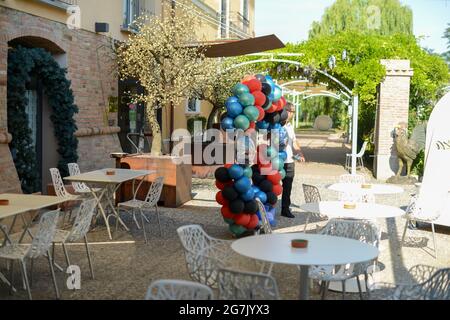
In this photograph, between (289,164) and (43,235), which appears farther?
(289,164)

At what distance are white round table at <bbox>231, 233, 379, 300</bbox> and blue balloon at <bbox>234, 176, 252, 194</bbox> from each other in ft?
9.13

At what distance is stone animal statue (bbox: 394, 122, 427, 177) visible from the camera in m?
14.7

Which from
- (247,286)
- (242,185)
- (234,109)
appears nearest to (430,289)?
(247,286)

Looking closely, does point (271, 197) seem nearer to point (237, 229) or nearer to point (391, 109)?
point (237, 229)

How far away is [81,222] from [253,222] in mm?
2665

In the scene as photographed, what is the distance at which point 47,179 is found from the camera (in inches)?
459

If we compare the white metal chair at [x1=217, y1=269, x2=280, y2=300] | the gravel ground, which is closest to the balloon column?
the gravel ground

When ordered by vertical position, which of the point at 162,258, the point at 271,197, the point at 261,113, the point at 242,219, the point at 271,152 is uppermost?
the point at 261,113

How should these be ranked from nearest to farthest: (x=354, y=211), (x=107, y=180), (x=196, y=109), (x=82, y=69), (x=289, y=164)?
(x=354, y=211) → (x=107, y=180) → (x=289, y=164) → (x=82, y=69) → (x=196, y=109)

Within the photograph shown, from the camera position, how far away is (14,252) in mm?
5402

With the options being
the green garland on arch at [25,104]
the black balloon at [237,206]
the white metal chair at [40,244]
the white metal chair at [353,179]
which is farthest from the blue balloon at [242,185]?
the green garland on arch at [25,104]

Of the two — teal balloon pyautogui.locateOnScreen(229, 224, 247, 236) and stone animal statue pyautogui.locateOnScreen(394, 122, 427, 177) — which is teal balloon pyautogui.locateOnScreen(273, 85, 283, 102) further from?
stone animal statue pyautogui.locateOnScreen(394, 122, 427, 177)
